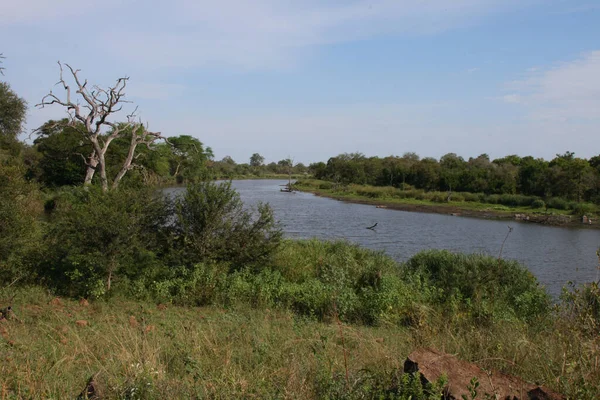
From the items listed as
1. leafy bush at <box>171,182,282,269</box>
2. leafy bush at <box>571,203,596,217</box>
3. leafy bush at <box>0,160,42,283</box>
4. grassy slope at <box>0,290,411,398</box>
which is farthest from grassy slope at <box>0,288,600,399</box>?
leafy bush at <box>571,203,596,217</box>

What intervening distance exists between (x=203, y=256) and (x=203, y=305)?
1761mm

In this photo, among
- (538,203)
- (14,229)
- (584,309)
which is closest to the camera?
→ (584,309)

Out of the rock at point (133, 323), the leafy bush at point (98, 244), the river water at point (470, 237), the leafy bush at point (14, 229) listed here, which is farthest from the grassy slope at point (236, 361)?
the river water at point (470, 237)

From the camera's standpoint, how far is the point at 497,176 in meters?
66.4

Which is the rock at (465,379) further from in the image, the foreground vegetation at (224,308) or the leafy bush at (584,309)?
A: the leafy bush at (584,309)

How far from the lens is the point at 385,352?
15.4ft

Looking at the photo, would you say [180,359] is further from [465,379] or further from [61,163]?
[61,163]

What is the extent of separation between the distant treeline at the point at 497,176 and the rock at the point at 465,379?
57.2 metres

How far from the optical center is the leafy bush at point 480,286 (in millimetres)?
10594

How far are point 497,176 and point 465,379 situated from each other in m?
68.6

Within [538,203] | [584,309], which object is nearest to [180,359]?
[584,309]

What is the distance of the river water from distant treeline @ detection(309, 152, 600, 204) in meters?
14.9

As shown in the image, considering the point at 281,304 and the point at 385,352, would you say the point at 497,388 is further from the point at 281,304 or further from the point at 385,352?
the point at 281,304

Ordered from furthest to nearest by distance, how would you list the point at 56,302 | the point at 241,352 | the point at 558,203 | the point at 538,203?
1. the point at 538,203
2. the point at 558,203
3. the point at 56,302
4. the point at 241,352
